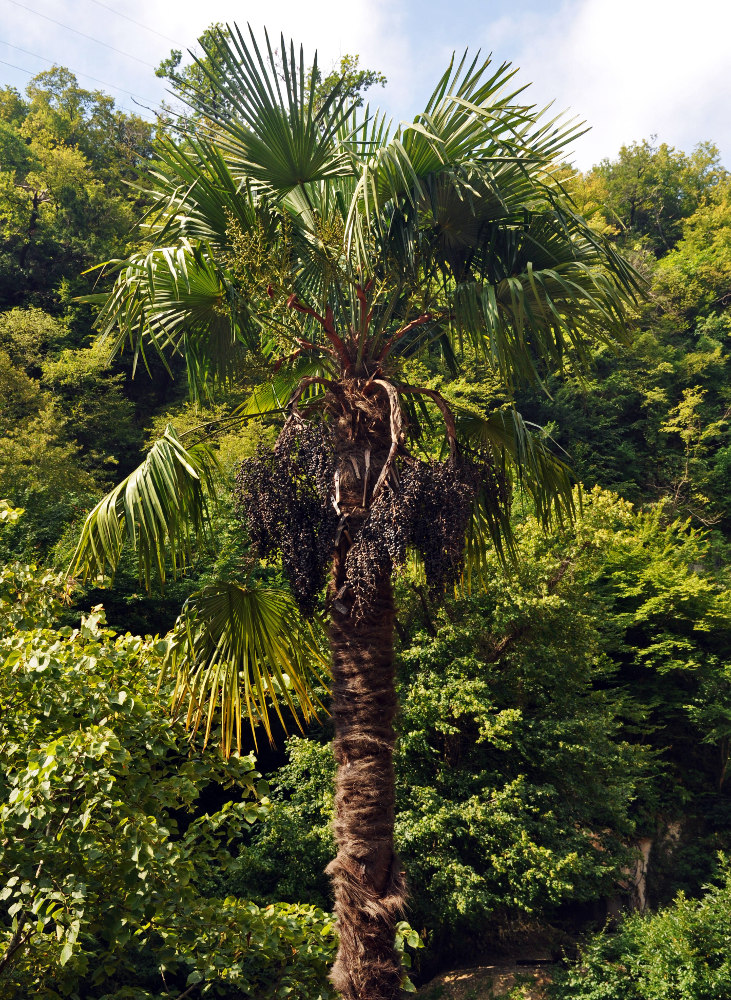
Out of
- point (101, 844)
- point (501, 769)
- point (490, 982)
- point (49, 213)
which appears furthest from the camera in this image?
point (49, 213)

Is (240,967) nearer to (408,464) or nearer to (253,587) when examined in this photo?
(253,587)

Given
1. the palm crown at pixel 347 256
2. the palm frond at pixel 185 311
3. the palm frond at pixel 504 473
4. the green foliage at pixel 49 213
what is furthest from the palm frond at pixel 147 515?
the green foliage at pixel 49 213

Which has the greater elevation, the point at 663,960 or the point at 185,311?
the point at 185,311

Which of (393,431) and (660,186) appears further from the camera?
(660,186)

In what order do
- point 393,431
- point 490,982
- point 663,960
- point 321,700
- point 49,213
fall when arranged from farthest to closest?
point 49,213 → point 490,982 → point 321,700 → point 663,960 → point 393,431

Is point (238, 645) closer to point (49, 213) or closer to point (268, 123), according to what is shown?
point (268, 123)

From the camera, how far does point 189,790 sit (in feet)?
15.3

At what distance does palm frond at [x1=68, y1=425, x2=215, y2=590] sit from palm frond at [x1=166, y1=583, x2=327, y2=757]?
39 cm

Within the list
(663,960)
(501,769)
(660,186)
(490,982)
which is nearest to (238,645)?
(663,960)

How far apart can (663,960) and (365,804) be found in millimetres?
7000

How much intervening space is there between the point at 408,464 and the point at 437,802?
7.26m

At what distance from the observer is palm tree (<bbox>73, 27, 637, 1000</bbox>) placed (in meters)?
3.75

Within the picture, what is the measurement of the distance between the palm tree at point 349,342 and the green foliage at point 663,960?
641cm

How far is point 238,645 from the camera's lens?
4.15 meters
